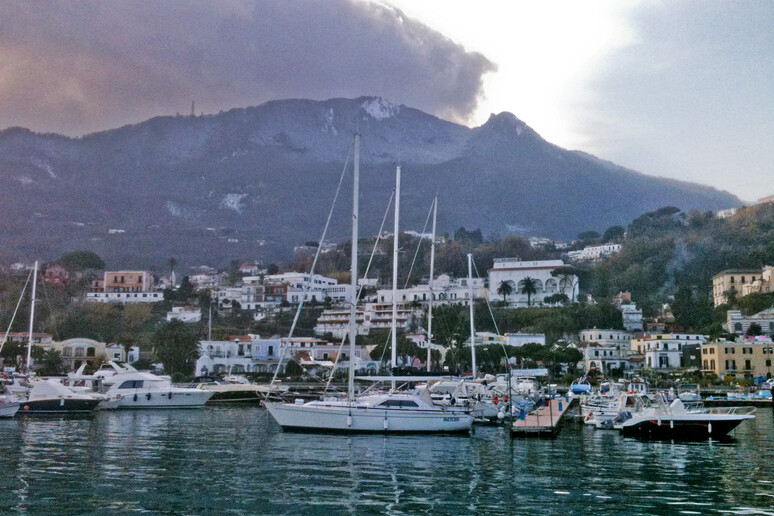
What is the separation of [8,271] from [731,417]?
17521cm

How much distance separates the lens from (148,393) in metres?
57.5

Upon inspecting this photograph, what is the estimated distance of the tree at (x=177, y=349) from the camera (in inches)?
3588

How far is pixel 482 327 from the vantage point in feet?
406

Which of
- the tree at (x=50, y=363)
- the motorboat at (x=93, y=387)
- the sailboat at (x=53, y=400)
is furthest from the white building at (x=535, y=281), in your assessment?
the sailboat at (x=53, y=400)

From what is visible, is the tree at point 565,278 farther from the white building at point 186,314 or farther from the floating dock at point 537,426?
the floating dock at point 537,426

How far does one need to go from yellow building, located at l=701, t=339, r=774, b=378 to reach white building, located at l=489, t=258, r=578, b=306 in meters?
54.2

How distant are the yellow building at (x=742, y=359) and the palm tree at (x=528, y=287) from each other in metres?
53.7

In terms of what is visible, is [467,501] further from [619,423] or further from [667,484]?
[619,423]

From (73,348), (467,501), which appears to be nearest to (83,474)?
(467,501)

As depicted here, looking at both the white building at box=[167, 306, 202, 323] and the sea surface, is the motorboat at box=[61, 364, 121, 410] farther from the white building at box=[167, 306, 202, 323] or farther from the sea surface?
the white building at box=[167, 306, 202, 323]

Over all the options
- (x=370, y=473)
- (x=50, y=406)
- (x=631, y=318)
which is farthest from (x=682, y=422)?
(x=631, y=318)

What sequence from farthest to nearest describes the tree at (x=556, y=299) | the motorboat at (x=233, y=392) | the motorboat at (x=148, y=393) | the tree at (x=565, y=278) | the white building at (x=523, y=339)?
the tree at (x=565, y=278) → the tree at (x=556, y=299) → the white building at (x=523, y=339) → the motorboat at (x=233, y=392) → the motorboat at (x=148, y=393)

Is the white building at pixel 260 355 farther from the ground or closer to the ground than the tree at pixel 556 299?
closer to the ground

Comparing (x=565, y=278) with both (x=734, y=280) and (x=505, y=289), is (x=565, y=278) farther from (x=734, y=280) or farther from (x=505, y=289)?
(x=734, y=280)
